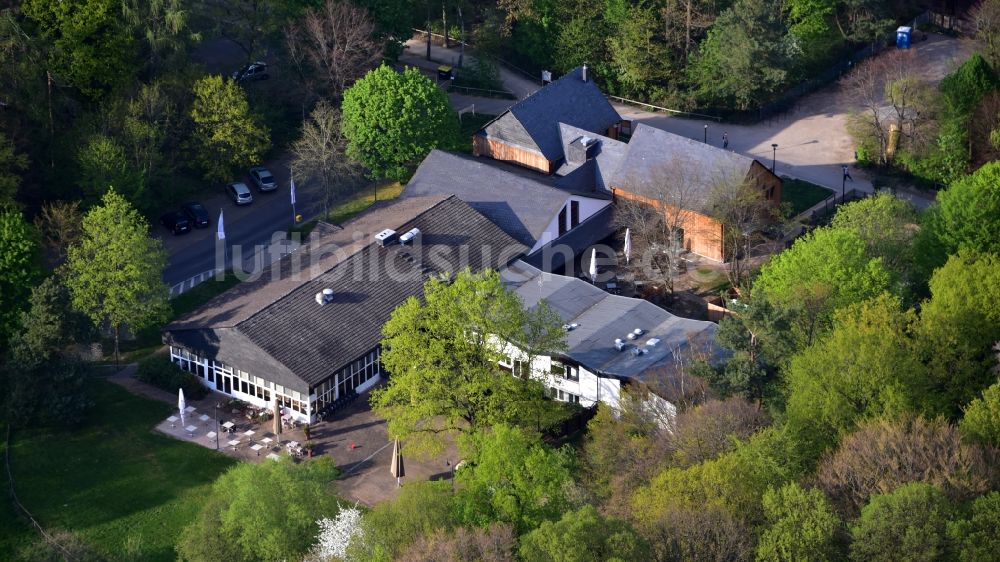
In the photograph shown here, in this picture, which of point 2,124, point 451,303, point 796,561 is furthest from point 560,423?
point 2,124

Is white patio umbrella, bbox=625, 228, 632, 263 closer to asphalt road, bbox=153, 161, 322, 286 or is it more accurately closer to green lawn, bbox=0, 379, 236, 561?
Result: asphalt road, bbox=153, 161, 322, 286

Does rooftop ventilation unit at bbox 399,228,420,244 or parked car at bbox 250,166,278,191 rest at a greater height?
rooftop ventilation unit at bbox 399,228,420,244

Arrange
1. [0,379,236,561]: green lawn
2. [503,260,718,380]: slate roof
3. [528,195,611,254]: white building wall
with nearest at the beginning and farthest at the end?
[0,379,236,561]: green lawn
[503,260,718,380]: slate roof
[528,195,611,254]: white building wall

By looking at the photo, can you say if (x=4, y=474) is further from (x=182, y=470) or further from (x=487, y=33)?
(x=487, y=33)

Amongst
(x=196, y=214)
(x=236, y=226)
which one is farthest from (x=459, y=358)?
(x=196, y=214)

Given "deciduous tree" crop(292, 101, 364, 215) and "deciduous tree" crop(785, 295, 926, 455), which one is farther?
"deciduous tree" crop(292, 101, 364, 215)

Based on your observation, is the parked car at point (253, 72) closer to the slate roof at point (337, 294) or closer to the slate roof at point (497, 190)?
the slate roof at point (497, 190)

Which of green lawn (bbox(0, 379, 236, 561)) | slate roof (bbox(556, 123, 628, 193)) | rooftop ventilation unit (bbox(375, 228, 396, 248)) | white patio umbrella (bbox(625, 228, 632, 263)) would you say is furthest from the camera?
slate roof (bbox(556, 123, 628, 193))

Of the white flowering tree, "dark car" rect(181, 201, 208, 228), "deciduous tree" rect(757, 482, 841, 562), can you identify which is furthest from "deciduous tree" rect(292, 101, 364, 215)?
"deciduous tree" rect(757, 482, 841, 562)
